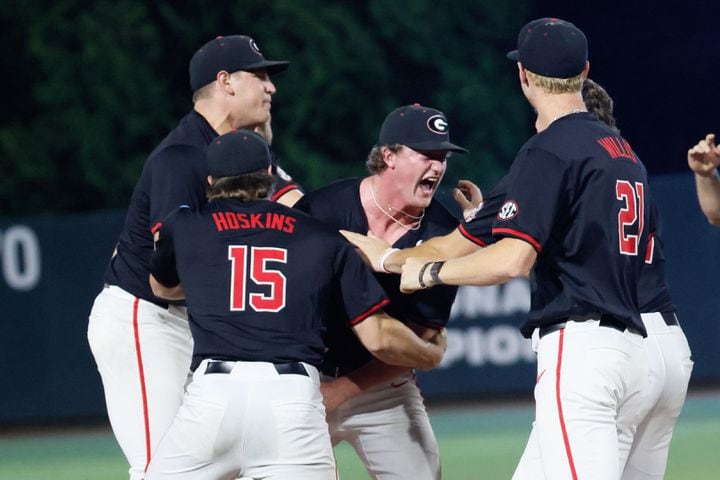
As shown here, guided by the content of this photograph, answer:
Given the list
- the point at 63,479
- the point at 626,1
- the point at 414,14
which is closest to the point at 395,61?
the point at 414,14

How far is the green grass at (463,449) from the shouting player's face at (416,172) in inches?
149

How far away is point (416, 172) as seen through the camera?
5859 mm

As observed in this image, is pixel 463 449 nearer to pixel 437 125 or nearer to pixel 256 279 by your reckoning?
pixel 437 125

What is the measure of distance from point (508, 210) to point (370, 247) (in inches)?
38.6

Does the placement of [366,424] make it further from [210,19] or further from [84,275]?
[210,19]

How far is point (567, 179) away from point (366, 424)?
1.84 m

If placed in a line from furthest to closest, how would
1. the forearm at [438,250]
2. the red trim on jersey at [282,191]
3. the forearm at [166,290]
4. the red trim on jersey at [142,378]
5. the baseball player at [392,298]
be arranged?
the red trim on jersey at [282,191] → the red trim on jersey at [142,378] → the baseball player at [392,298] → the forearm at [166,290] → the forearm at [438,250]

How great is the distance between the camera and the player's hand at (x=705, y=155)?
235 inches

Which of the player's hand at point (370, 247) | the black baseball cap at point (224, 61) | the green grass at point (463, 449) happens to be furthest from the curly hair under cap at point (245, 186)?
the green grass at point (463, 449)

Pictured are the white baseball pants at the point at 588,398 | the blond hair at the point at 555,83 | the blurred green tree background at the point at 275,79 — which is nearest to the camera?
the white baseball pants at the point at 588,398

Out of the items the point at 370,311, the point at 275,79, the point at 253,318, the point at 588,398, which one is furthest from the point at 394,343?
the point at 275,79

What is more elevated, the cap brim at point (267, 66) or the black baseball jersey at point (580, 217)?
the cap brim at point (267, 66)

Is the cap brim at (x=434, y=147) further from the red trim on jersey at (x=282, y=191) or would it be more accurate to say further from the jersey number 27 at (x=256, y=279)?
the jersey number 27 at (x=256, y=279)

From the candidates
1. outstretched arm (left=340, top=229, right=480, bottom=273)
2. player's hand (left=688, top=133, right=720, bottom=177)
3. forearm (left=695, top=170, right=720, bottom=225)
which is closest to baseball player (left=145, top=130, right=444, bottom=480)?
outstretched arm (left=340, top=229, right=480, bottom=273)
